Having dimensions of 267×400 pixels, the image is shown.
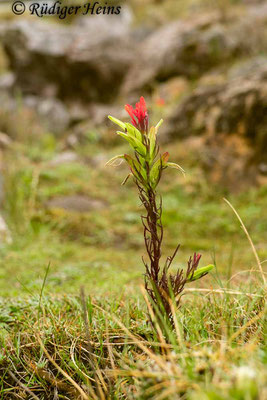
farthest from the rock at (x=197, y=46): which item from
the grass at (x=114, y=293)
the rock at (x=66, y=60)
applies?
the grass at (x=114, y=293)

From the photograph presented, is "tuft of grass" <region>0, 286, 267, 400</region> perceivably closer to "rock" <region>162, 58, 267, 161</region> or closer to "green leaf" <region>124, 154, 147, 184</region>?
"green leaf" <region>124, 154, 147, 184</region>

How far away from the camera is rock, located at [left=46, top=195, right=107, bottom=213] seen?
581cm

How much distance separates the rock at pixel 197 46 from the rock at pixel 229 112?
3.31 metres

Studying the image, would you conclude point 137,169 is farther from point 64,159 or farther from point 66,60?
point 66,60

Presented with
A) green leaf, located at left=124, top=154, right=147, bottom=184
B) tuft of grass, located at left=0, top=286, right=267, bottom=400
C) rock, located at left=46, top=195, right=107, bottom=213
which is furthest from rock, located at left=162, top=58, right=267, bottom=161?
green leaf, located at left=124, top=154, right=147, bottom=184

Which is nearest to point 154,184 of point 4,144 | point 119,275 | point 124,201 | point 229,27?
point 119,275

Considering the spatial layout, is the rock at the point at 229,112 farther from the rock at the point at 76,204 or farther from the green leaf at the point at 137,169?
the green leaf at the point at 137,169

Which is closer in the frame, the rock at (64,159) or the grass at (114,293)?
the grass at (114,293)

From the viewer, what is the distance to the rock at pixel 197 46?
33.1 feet

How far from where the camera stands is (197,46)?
1030 centimetres

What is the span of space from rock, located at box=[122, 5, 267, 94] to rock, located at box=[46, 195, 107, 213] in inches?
236

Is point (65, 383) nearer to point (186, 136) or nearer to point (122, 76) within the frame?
point (186, 136)

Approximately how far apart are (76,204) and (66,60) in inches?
317

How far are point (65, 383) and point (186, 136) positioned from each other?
256 inches
